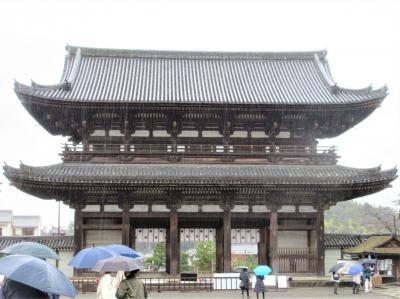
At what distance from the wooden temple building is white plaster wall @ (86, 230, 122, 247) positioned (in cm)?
5

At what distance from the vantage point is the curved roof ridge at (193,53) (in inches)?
1334

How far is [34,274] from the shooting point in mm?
6957

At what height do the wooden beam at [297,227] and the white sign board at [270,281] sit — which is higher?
the wooden beam at [297,227]

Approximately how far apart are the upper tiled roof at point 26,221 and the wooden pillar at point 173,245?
86912 mm

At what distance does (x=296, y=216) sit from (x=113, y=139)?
32.5 feet

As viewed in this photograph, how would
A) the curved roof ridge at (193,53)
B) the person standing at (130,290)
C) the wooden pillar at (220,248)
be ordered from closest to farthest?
the person standing at (130,290) → the wooden pillar at (220,248) → the curved roof ridge at (193,53)

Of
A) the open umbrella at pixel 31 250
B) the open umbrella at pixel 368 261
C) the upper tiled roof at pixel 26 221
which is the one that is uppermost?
the upper tiled roof at pixel 26 221

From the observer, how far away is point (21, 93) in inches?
1029

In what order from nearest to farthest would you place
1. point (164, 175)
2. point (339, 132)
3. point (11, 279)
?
1. point (11, 279)
2. point (164, 175)
3. point (339, 132)

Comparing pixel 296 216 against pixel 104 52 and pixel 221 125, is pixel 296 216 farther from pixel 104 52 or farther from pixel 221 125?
pixel 104 52

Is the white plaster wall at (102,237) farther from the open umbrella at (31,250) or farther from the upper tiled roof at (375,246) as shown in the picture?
the open umbrella at (31,250)

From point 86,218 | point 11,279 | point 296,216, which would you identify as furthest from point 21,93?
point 11,279

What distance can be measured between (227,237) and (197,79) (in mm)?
9949

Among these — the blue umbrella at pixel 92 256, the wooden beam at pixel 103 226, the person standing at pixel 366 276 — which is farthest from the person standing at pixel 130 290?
the person standing at pixel 366 276
